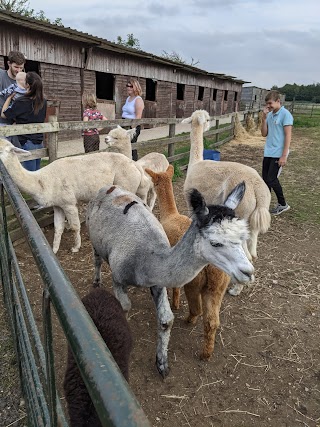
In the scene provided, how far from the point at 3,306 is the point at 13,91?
9.19 ft

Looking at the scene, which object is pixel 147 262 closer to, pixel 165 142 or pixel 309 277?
pixel 309 277

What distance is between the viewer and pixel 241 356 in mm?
2869

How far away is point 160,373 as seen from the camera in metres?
2.63

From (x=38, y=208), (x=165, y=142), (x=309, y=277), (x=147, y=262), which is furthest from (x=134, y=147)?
(x=147, y=262)

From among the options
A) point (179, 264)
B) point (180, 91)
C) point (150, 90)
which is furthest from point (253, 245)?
point (180, 91)

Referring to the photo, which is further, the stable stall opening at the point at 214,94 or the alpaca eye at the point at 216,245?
the stable stall opening at the point at 214,94

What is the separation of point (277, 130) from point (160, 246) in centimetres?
382

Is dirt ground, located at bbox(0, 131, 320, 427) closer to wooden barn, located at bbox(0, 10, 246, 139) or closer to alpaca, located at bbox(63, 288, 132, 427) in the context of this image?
alpaca, located at bbox(63, 288, 132, 427)

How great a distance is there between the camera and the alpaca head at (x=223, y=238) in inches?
74.6

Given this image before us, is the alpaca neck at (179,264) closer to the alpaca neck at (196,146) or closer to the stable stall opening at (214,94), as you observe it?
the alpaca neck at (196,146)

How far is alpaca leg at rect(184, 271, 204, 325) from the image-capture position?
106 inches

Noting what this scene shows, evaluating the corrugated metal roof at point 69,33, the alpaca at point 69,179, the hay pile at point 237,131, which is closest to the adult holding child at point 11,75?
the alpaca at point 69,179

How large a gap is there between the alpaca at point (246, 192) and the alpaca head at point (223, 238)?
46.9 inches

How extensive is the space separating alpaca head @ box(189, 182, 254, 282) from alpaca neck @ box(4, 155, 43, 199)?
266cm
